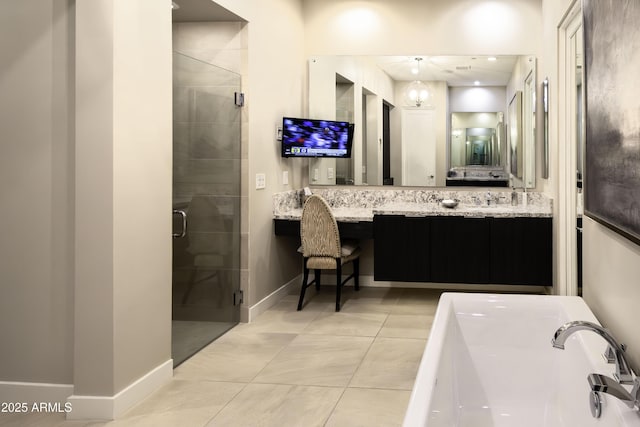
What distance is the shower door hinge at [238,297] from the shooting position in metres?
4.54

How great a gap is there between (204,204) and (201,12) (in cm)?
129

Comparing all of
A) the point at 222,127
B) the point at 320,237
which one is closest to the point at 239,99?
the point at 222,127

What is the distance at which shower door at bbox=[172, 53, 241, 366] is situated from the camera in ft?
12.5

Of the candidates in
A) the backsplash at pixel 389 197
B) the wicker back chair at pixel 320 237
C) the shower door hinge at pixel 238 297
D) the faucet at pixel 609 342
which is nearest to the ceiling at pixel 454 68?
the backsplash at pixel 389 197

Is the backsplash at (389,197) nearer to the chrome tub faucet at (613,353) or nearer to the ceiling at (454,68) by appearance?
the ceiling at (454,68)

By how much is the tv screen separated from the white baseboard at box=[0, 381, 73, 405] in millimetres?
2834

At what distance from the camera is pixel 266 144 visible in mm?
4941

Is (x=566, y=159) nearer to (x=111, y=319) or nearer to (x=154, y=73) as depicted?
(x=154, y=73)

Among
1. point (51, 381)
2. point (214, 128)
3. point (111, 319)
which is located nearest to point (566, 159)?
point (214, 128)

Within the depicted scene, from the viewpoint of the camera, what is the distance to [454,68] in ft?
18.7

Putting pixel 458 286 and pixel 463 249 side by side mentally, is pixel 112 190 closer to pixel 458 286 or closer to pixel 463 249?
pixel 463 249

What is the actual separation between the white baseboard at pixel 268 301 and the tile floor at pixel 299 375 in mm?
54

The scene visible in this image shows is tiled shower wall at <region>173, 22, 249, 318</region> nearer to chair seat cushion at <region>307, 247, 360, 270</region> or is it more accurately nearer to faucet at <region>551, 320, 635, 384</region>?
chair seat cushion at <region>307, 247, 360, 270</region>

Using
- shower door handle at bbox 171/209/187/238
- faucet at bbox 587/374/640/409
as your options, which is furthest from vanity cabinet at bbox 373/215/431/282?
faucet at bbox 587/374/640/409
